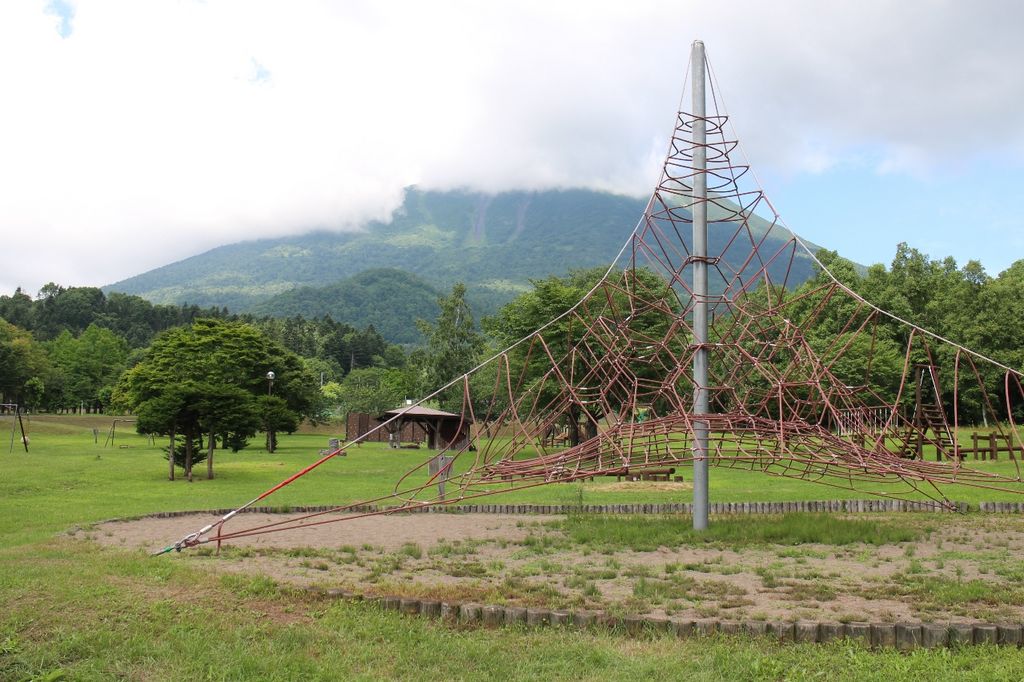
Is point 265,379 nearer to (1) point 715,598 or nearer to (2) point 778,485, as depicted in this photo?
(2) point 778,485

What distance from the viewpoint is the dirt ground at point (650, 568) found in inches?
313

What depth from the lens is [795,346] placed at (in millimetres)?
13781

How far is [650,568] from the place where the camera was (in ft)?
32.7

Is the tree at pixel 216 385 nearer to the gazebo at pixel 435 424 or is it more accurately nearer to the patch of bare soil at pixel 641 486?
the gazebo at pixel 435 424

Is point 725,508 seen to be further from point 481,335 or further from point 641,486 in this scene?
point 481,335

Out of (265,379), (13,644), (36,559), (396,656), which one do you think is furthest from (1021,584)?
(265,379)

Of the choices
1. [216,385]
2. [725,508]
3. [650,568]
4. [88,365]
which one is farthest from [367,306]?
[650,568]

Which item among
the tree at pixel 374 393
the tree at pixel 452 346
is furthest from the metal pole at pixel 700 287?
the tree at pixel 374 393

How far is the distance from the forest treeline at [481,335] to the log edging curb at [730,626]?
1589cm

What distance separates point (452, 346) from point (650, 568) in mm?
44500

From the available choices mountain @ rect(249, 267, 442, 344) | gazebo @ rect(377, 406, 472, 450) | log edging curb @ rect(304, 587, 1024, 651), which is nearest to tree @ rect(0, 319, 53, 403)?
gazebo @ rect(377, 406, 472, 450)

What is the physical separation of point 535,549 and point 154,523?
22.3ft

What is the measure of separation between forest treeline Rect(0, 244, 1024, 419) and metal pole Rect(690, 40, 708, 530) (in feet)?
31.0

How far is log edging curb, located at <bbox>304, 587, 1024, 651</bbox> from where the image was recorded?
663cm
